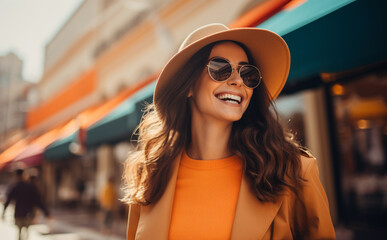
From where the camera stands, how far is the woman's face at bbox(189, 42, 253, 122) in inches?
64.8

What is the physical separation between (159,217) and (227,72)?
0.86 m

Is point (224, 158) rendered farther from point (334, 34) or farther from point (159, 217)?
point (334, 34)

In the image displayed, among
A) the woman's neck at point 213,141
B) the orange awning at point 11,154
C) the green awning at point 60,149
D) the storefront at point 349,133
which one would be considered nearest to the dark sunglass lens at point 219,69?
the woman's neck at point 213,141

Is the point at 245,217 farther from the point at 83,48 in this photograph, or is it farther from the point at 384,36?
the point at 83,48

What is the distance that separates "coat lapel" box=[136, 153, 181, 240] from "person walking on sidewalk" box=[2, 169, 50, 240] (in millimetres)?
5773

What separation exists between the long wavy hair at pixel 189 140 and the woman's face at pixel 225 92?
2.7 inches

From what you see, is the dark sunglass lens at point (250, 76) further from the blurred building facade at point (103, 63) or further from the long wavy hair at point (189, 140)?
the blurred building facade at point (103, 63)

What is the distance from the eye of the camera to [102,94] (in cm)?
1439

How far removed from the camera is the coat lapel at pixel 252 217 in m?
1.37

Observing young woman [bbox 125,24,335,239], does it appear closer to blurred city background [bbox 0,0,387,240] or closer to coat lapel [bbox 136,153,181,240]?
coat lapel [bbox 136,153,181,240]

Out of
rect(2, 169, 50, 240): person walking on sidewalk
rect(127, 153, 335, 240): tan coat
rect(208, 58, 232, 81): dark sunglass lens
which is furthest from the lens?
rect(2, 169, 50, 240): person walking on sidewalk

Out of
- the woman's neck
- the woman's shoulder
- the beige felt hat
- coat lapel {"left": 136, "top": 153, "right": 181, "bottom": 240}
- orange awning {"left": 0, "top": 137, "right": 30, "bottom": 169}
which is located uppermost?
orange awning {"left": 0, "top": 137, "right": 30, "bottom": 169}

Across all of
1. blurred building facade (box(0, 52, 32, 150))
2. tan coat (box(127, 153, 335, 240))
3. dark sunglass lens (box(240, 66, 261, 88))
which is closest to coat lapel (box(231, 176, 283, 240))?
tan coat (box(127, 153, 335, 240))

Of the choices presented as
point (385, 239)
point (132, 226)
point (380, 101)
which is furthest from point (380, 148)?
point (132, 226)
